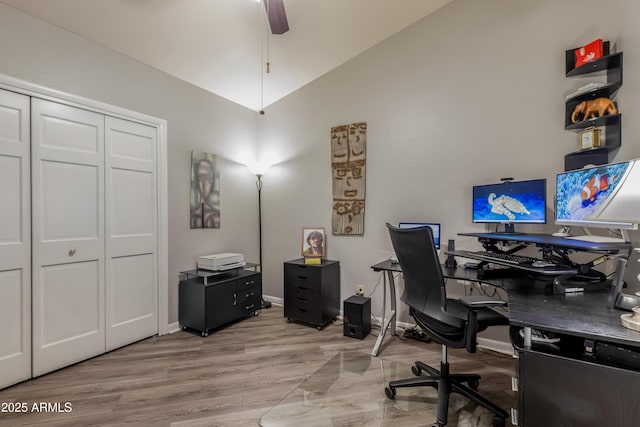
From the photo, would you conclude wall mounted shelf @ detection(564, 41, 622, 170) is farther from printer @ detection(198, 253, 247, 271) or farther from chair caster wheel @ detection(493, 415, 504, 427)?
printer @ detection(198, 253, 247, 271)

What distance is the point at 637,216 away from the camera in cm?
105

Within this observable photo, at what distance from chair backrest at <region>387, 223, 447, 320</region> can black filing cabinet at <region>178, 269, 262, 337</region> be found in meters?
1.97

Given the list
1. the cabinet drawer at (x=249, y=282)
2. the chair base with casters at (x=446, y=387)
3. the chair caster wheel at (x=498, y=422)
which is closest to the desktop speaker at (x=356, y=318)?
the chair base with casters at (x=446, y=387)

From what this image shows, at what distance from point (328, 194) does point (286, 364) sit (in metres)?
1.87

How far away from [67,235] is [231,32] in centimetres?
228

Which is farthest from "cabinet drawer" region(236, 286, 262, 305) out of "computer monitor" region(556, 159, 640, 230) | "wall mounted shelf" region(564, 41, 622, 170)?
"wall mounted shelf" region(564, 41, 622, 170)

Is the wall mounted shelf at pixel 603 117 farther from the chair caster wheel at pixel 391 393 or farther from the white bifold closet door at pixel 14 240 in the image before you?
the white bifold closet door at pixel 14 240

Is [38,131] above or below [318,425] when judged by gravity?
above

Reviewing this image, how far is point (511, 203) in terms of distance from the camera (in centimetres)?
211

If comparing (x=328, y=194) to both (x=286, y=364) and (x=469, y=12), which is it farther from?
(x=469, y=12)

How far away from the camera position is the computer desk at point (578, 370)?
94 centimetres

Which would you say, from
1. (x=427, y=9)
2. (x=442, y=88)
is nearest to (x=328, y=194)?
(x=442, y=88)

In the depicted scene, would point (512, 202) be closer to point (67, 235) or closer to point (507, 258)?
point (507, 258)

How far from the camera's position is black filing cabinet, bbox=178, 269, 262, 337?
9.16 ft
